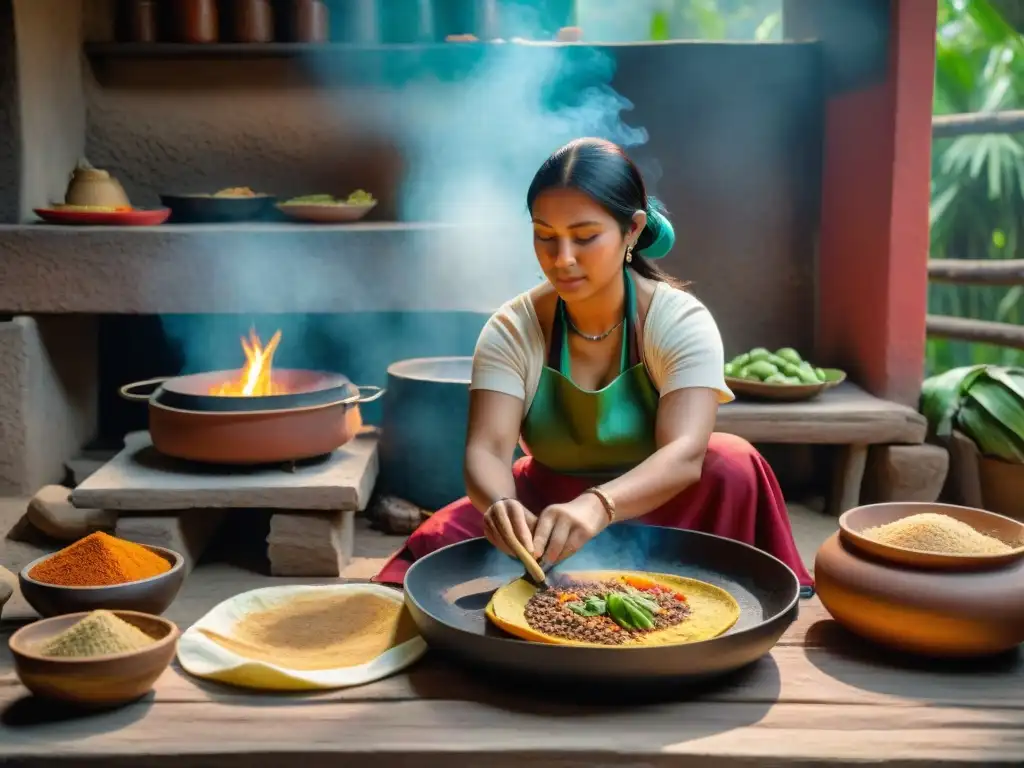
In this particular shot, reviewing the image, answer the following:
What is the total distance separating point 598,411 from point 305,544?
4.41ft

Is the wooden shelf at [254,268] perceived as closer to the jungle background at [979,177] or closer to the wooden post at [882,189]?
the wooden post at [882,189]

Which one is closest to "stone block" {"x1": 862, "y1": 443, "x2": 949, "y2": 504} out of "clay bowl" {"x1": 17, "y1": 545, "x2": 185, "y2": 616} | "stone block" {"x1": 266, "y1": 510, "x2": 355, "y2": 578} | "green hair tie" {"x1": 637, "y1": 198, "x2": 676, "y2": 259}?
"green hair tie" {"x1": 637, "y1": 198, "x2": 676, "y2": 259}

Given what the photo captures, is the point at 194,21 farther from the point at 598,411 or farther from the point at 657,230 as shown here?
the point at 598,411

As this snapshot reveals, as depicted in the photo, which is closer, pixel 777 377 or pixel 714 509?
pixel 714 509

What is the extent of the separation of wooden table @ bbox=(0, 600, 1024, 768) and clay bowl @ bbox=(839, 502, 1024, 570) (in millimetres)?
183

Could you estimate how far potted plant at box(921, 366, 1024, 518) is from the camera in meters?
4.15

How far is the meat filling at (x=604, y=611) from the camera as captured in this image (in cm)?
188

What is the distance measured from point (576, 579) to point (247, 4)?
322 centimetres

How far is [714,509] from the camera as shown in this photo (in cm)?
264

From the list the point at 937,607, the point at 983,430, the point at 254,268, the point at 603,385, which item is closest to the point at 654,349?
the point at 603,385

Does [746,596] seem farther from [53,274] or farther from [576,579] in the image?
[53,274]

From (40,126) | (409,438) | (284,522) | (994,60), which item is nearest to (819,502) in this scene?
(409,438)

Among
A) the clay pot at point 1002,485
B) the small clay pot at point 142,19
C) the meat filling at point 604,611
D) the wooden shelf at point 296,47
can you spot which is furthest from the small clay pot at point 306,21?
the meat filling at point 604,611

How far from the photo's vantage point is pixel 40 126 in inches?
171
